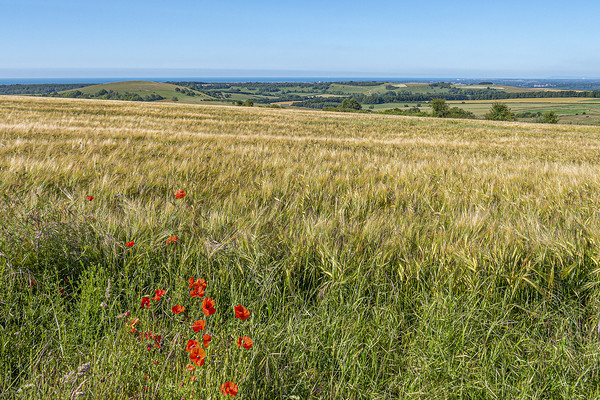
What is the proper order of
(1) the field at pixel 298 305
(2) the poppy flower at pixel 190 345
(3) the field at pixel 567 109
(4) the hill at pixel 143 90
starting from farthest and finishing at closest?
(4) the hill at pixel 143 90 < (3) the field at pixel 567 109 < (1) the field at pixel 298 305 < (2) the poppy flower at pixel 190 345

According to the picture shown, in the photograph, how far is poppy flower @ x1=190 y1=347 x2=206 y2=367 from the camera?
956 millimetres

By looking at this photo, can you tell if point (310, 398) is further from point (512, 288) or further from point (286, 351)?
point (512, 288)

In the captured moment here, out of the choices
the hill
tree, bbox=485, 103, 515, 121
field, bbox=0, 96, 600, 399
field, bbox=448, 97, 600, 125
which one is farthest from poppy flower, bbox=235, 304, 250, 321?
the hill

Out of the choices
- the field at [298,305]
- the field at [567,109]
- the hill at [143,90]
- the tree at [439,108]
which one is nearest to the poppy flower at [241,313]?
the field at [298,305]

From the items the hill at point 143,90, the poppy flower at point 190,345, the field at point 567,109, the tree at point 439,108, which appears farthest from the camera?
the hill at point 143,90

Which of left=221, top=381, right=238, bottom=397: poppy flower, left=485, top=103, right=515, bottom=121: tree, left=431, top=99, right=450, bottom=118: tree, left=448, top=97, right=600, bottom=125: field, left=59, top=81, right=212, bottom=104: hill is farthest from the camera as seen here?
left=59, top=81, right=212, bottom=104: hill

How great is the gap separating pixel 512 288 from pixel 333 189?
6.78 feet

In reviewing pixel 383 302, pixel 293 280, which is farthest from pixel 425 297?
pixel 293 280

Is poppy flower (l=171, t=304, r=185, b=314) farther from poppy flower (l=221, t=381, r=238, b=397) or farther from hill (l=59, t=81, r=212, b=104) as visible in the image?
hill (l=59, t=81, r=212, b=104)

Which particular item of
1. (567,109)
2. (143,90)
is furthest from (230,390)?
(143,90)

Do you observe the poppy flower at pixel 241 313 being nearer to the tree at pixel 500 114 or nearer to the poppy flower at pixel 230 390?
the poppy flower at pixel 230 390

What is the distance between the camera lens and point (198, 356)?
1.01m

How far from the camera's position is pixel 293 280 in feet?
5.87

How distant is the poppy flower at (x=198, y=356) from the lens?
956 mm
